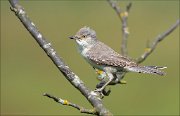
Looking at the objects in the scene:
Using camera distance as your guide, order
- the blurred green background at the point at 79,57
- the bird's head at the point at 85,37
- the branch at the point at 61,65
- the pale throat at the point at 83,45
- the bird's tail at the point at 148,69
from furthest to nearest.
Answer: the blurred green background at the point at 79,57 < the pale throat at the point at 83,45 < the bird's head at the point at 85,37 < the bird's tail at the point at 148,69 < the branch at the point at 61,65

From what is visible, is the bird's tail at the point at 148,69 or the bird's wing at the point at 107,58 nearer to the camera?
the bird's tail at the point at 148,69

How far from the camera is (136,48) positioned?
17.8 meters

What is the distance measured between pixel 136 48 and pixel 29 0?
3676 mm

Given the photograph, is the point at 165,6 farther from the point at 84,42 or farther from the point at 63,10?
the point at 84,42

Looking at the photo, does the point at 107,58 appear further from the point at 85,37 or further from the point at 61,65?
the point at 61,65

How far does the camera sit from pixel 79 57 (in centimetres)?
1642

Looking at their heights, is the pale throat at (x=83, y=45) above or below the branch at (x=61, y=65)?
above

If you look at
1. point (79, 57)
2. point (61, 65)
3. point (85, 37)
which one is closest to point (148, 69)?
point (85, 37)

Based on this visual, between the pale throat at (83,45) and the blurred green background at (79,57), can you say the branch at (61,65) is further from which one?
the blurred green background at (79,57)

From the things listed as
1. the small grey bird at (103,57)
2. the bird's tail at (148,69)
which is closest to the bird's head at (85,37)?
the small grey bird at (103,57)

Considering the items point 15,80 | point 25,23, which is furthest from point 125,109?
point 25,23

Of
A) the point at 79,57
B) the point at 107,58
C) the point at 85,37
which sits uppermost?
the point at 79,57

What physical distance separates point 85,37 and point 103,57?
22cm

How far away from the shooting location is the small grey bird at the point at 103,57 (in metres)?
6.15
